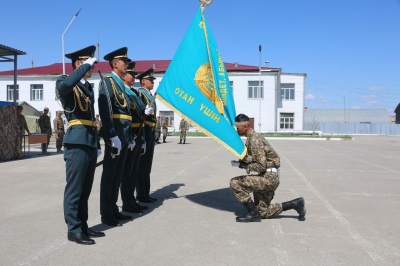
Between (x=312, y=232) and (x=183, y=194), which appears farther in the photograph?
(x=183, y=194)

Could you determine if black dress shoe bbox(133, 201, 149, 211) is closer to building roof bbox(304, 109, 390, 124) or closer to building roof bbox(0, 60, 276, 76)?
building roof bbox(0, 60, 276, 76)

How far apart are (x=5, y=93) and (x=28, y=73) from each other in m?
3.63

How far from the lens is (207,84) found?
227 inches

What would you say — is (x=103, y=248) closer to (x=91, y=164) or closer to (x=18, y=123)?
(x=91, y=164)

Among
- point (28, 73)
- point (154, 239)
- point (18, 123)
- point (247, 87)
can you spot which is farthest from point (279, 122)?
point (154, 239)

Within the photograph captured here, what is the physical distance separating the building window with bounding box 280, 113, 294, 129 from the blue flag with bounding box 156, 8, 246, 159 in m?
39.8

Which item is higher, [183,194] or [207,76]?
[207,76]

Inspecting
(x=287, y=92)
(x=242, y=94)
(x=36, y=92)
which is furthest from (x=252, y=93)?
(x=36, y=92)

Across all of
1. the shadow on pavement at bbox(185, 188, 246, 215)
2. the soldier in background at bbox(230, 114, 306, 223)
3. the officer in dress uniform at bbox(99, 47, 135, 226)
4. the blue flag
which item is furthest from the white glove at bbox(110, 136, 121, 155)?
the shadow on pavement at bbox(185, 188, 246, 215)

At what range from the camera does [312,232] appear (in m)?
4.66

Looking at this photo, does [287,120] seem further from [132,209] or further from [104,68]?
[132,209]

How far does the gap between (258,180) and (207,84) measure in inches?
68.2

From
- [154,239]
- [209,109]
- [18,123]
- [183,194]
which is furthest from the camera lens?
[18,123]

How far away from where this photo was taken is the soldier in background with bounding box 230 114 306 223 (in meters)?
5.10
